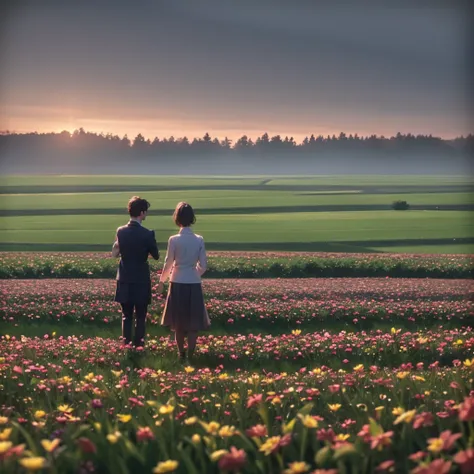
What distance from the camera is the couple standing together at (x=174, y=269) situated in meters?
10.9

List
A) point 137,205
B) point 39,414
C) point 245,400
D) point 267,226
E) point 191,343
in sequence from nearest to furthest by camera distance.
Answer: point 39,414, point 245,400, point 137,205, point 191,343, point 267,226

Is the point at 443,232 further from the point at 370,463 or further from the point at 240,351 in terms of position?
the point at 370,463

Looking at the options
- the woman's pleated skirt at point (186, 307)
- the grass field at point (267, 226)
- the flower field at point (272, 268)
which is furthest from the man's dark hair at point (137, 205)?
the grass field at point (267, 226)

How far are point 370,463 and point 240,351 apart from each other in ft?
20.7

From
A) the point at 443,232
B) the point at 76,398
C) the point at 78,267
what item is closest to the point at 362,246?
the point at 443,232

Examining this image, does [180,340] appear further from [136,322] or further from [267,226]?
[267,226]

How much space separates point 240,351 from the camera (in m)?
11.0

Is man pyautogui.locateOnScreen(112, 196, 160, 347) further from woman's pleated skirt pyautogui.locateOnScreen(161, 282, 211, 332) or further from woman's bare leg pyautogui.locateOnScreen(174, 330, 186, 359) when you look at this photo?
woman's bare leg pyautogui.locateOnScreen(174, 330, 186, 359)

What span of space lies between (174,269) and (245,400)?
512cm

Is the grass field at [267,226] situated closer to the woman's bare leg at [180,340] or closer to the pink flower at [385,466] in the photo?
the woman's bare leg at [180,340]

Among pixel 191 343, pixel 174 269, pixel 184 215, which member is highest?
pixel 184 215

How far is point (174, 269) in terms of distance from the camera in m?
11.0

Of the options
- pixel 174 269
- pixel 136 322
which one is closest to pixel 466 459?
pixel 174 269

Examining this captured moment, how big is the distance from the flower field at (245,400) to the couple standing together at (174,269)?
0.55 meters
